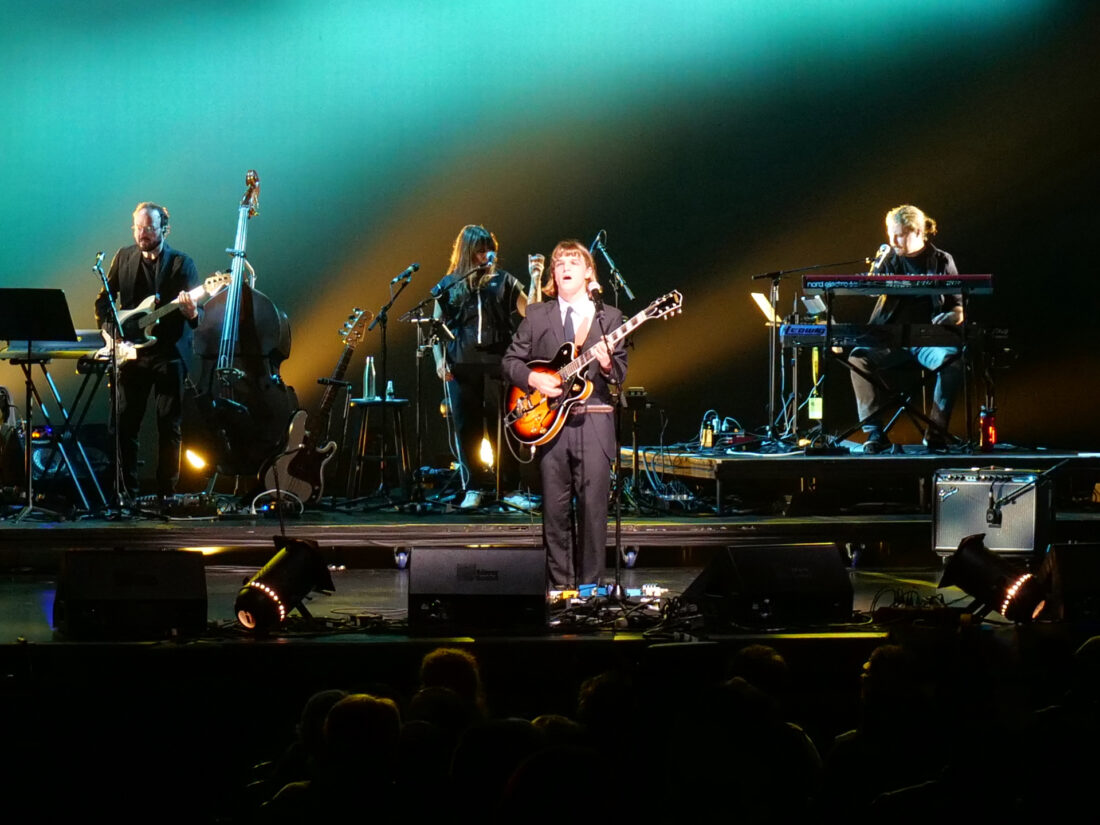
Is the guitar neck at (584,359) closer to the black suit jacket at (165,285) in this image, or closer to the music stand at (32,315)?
the music stand at (32,315)

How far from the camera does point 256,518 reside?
310 inches

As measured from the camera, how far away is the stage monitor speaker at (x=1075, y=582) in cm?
→ 542

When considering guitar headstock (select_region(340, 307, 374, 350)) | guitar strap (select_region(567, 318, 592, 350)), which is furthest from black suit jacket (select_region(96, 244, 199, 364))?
guitar strap (select_region(567, 318, 592, 350))

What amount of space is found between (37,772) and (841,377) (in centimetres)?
869

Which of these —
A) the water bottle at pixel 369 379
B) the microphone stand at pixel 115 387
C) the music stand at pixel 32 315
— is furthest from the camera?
the water bottle at pixel 369 379

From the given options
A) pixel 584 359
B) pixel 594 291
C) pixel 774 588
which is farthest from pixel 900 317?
pixel 774 588

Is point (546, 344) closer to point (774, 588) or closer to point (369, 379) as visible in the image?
point (774, 588)

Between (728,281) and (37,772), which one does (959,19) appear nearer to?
(728,281)

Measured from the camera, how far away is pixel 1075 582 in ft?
17.9

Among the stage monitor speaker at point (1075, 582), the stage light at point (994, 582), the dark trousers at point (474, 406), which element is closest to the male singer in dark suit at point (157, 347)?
the dark trousers at point (474, 406)

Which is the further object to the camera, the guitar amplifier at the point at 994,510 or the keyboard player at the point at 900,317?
the keyboard player at the point at 900,317

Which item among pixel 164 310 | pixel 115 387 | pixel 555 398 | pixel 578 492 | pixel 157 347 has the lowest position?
pixel 578 492

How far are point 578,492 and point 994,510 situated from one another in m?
2.56

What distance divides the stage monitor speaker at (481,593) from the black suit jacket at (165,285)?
12.4ft
